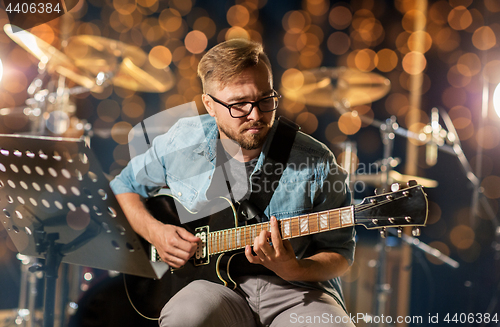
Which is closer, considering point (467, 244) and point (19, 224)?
point (19, 224)

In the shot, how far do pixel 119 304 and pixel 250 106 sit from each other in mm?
1135

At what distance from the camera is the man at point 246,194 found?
3.88 feet

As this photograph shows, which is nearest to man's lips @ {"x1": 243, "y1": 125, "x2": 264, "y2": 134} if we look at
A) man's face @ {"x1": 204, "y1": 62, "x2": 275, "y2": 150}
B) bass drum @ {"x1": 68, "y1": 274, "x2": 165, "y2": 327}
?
man's face @ {"x1": 204, "y1": 62, "x2": 275, "y2": 150}

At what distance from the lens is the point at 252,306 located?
1294 mm

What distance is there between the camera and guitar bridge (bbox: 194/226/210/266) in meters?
1.32

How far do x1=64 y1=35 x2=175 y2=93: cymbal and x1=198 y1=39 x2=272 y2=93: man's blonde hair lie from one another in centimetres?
93

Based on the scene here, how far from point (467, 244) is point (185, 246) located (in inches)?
81.1

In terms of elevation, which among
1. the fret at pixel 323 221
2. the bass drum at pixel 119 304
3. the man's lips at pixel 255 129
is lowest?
the bass drum at pixel 119 304

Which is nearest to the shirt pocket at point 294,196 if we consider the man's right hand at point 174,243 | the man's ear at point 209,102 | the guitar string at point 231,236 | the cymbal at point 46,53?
the guitar string at point 231,236

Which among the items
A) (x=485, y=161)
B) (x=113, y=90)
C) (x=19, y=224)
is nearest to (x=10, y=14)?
(x=113, y=90)

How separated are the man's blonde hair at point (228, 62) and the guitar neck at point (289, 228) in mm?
580

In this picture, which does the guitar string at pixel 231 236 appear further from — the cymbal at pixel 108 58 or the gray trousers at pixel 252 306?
the cymbal at pixel 108 58

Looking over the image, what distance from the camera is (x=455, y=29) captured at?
260 centimetres

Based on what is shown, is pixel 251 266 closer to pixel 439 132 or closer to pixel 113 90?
pixel 439 132
